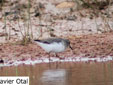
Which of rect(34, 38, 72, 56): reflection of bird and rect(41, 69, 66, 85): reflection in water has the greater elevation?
rect(34, 38, 72, 56): reflection of bird

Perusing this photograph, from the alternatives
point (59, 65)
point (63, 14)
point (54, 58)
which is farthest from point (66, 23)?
point (59, 65)

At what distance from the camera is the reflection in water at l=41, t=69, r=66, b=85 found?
27.2ft

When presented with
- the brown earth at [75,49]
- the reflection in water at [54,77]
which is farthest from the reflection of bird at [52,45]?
the reflection in water at [54,77]

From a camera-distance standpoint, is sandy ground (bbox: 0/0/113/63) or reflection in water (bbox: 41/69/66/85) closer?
reflection in water (bbox: 41/69/66/85)

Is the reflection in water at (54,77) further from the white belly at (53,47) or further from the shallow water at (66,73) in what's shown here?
the white belly at (53,47)

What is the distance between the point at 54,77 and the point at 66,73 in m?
0.38

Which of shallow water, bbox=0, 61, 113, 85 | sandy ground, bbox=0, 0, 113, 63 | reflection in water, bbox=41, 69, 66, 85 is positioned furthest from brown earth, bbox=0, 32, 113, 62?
reflection in water, bbox=41, 69, 66, 85

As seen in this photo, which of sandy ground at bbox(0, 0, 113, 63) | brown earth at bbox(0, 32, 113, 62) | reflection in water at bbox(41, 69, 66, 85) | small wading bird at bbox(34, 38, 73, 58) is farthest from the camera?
sandy ground at bbox(0, 0, 113, 63)

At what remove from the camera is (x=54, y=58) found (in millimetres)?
11078

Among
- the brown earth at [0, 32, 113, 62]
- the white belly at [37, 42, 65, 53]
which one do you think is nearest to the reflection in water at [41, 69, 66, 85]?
the white belly at [37, 42, 65, 53]

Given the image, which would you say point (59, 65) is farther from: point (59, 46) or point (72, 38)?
point (72, 38)

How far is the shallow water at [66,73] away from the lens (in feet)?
27.2

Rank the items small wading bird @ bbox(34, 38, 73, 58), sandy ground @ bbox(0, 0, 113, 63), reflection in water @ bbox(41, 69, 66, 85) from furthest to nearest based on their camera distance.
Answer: sandy ground @ bbox(0, 0, 113, 63) < small wading bird @ bbox(34, 38, 73, 58) < reflection in water @ bbox(41, 69, 66, 85)

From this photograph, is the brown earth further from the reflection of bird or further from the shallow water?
the shallow water
